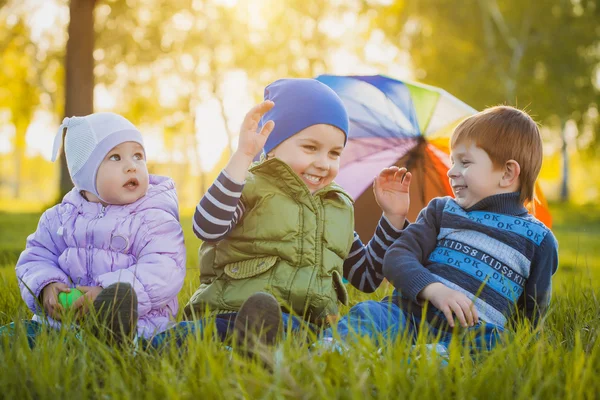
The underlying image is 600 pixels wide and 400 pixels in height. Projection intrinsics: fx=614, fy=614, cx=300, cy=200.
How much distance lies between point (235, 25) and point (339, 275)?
2280 centimetres

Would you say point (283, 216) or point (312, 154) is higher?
point (312, 154)

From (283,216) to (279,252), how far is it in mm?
152

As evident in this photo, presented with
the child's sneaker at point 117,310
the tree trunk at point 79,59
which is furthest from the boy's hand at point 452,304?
the tree trunk at point 79,59

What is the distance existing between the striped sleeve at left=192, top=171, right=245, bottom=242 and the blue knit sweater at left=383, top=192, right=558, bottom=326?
735 millimetres

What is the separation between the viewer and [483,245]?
2.63 metres

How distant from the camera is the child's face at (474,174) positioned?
8.78 feet

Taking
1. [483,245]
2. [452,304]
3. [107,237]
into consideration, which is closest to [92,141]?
[107,237]

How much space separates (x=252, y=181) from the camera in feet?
8.75

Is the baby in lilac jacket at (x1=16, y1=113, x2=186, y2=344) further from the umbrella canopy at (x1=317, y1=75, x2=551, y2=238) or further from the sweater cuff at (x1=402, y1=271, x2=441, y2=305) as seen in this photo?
the umbrella canopy at (x1=317, y1=75, x2=551, y2=238)

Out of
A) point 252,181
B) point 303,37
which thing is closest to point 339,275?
point 252,181

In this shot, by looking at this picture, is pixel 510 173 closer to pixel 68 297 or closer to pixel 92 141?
pixel 92 141

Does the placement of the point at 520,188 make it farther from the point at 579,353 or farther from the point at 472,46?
the point at 472,46

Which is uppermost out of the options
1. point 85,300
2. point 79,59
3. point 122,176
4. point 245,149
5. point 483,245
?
point 79,59

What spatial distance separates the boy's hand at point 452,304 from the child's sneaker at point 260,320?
71 cm
